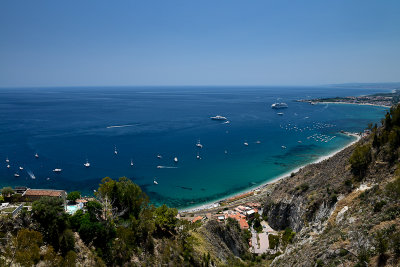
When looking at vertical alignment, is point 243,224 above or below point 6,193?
below

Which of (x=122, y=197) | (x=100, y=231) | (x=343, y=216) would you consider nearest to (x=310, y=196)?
(x=343, y=216)

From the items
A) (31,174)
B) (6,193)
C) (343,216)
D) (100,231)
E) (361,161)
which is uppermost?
(361,161)

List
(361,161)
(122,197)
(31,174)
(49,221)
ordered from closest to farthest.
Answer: (49,221) < (122,197) < (361,161) < (31,174)

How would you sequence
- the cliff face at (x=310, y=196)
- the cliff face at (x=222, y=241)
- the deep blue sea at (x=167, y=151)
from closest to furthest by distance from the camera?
1. the cliff face at (x=222, y=241)
2. the cliff face at (x=310, y=196)
3. the deep blue sea at (x=167, y=151)

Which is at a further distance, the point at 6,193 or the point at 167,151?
the point at 167,151

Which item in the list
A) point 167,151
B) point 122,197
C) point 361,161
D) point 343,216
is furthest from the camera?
point 167,151

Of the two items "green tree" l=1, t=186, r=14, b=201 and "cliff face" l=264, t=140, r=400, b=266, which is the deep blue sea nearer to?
"cliff face" l=264, t=140, r=400, b=266

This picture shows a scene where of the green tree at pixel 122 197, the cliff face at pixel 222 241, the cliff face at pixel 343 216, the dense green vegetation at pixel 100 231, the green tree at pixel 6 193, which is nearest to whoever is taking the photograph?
the dense green vegetation at pixel 100 231

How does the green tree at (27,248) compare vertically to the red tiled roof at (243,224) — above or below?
above

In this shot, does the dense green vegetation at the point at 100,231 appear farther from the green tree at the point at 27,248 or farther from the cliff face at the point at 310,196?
the cliff face at the point at 310,196

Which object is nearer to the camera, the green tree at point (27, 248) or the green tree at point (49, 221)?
the green tree at point (27, 248)

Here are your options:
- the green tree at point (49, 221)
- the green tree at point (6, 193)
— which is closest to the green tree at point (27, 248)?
the green tree at point (49, 221)

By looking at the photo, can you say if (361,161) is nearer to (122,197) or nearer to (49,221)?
(122,197)
